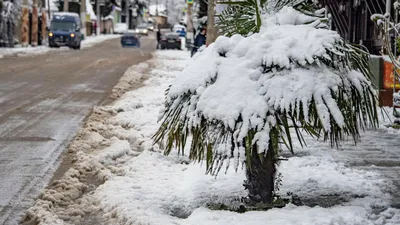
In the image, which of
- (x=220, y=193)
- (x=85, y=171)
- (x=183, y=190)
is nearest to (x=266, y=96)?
(x=220, y=193)

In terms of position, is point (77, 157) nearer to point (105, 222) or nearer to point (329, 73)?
point (105, 222)

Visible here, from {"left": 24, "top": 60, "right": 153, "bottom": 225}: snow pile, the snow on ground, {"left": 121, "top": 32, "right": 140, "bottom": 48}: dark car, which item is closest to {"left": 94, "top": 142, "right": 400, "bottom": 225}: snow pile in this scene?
the snow on ground

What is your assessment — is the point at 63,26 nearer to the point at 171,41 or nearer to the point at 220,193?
the point at 171,41

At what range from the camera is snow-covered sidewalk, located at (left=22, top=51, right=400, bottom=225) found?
5.77 meters

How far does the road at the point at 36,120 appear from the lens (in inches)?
293

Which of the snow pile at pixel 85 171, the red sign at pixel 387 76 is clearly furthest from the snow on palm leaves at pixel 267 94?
the red sign at pixel 387 76

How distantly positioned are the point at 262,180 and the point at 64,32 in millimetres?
49467

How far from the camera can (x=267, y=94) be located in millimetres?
5746

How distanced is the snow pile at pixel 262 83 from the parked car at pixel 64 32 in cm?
4886

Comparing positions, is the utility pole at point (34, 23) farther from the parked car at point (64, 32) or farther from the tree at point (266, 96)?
the tree at point (266, 96)

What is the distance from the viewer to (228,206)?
6.27 metres

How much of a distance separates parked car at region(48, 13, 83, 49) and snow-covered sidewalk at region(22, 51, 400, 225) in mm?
44753

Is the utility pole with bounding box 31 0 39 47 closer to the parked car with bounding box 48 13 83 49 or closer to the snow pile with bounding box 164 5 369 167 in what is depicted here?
the parked car with bounding box 48 13 83 49

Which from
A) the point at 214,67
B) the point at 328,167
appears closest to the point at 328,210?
the point at 214,67
